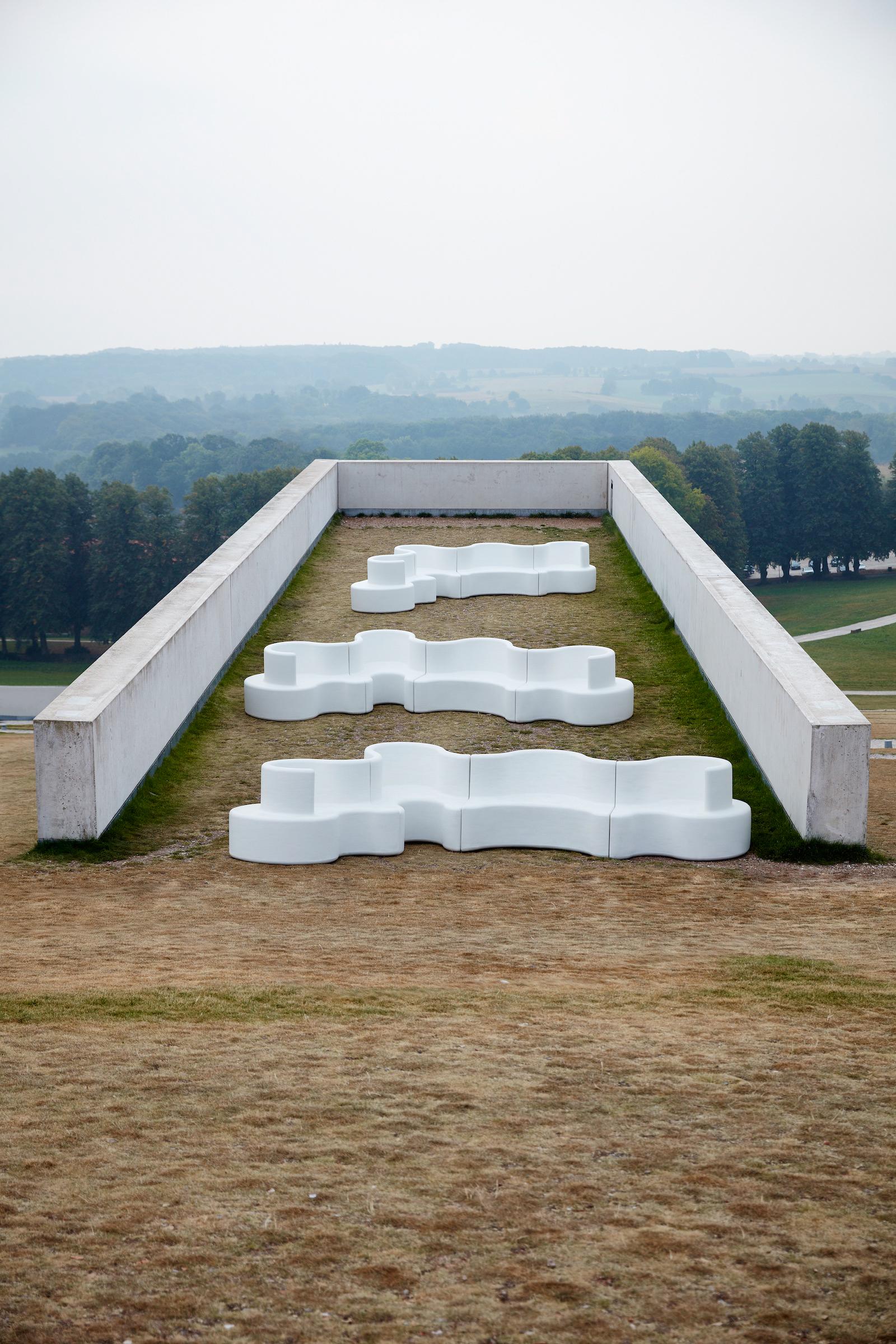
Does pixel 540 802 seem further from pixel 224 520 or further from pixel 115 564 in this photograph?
pixel 224 520

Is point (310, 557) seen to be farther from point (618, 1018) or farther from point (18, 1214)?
point (18, 1214)

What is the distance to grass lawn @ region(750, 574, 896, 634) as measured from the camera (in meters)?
92.6

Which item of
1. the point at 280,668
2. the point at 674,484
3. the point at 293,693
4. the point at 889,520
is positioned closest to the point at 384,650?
the point at 280,668

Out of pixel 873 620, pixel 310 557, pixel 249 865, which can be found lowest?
pixel 873 620

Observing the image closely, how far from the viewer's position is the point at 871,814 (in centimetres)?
1197

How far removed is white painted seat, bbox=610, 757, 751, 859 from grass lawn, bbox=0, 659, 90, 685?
7790 cm

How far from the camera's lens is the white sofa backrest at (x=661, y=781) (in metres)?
10.9

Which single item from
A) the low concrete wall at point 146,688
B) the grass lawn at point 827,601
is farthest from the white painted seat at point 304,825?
the grass lawn at point 827,601

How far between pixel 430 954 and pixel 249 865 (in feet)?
9.05

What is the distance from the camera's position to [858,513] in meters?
110

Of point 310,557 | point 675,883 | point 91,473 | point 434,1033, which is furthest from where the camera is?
point 91,473

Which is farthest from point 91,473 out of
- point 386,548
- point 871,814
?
point 871,814

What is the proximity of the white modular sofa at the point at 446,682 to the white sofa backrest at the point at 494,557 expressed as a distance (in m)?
5.33

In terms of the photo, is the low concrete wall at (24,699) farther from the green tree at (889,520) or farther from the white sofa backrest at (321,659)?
the green tree at (889,520)
